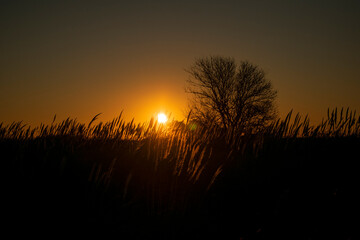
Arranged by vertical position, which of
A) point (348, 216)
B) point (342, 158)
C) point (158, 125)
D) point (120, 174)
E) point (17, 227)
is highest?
point (158, 125)

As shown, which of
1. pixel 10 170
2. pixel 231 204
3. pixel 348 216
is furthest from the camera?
pixel 10 170

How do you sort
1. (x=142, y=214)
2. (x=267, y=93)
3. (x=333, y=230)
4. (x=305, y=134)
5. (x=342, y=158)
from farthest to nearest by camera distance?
1. (x=267, y=93)
2. (x=305, y=134)
3. (x=342, y=158)
4. (x=142, y=214)
5. (x=333, y=230)

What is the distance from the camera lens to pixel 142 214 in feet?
4.77

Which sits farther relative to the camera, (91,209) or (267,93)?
(267,93)

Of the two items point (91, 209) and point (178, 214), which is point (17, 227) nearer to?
point (91, 209)

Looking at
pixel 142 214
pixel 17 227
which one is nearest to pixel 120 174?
pixel 142 214

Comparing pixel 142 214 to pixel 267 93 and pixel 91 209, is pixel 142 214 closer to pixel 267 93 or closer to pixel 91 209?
pixel 91 209

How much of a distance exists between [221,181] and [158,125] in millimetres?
1204

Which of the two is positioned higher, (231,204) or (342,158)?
(342,158)

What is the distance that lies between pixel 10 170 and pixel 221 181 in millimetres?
1647

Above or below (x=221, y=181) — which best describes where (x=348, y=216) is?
below

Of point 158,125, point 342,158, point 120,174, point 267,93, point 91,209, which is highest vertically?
point 267,93

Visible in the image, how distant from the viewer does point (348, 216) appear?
4.31ft

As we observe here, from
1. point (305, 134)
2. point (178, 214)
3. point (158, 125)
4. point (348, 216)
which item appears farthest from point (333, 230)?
point (158, 125)
